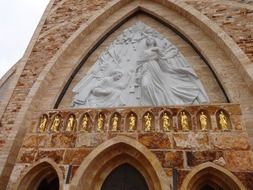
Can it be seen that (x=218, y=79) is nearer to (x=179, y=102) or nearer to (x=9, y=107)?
(x=179, y=102)

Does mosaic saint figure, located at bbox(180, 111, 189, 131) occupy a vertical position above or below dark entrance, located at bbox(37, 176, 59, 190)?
above

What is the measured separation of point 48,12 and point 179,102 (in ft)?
18.7

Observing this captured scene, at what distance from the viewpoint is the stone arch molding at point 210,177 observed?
147 inches

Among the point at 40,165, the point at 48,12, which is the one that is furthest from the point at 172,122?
the point at 48,12

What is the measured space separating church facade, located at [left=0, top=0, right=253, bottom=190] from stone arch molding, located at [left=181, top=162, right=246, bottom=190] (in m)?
0.02

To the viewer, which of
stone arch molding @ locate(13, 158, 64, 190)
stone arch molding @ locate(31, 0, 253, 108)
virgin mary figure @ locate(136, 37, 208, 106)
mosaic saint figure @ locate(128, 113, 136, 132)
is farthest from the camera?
stone arch molding @ locate(31, 0, 253, 108)

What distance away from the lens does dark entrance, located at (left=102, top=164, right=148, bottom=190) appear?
445 centimetres

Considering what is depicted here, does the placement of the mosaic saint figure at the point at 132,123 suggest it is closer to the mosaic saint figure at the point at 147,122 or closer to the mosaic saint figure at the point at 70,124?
the mosaic saint figure at the point at 147,122

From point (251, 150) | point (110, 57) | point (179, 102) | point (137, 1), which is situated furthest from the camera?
point (137, 1)

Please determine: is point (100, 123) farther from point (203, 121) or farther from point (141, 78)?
point (203, 121)

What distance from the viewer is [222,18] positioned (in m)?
6.06

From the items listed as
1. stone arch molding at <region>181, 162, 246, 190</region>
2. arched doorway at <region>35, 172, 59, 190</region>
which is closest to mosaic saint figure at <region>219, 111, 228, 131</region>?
stone arch molding at <region>181, 162, 246, 190</region>

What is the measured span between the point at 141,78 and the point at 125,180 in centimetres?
236

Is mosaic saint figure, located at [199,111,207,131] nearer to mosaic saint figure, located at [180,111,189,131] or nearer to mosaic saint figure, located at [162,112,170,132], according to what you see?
mosaic saint figure, located at [180,111,189,131]
